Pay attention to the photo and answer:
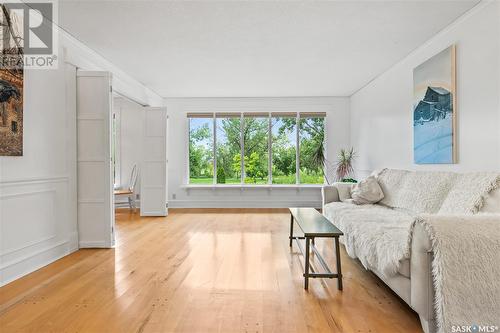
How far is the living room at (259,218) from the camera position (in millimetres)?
1982

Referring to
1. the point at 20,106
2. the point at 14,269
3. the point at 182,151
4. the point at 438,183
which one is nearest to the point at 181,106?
the point at 182,151

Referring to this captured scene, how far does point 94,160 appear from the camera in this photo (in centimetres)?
380

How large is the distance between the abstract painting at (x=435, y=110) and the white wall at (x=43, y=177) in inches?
168

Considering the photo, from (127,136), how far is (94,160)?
3466mm

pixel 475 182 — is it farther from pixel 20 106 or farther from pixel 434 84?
pixel 20 106

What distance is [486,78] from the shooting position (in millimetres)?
2791


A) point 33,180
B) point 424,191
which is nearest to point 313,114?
point 424,191

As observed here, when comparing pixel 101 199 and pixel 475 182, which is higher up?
pixel 475 182

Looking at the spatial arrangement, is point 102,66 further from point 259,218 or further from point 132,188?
point 259,218

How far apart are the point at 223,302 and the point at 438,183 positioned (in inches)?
94.2

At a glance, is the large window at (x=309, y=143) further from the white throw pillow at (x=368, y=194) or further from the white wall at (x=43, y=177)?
the white wall at (x=43, y=177)

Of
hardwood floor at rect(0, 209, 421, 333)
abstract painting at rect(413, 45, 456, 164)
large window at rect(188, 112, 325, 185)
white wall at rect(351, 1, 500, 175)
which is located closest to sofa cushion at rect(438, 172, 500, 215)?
white wall at rect(351, 1, 500, 175)

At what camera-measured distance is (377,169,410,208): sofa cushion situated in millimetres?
3795

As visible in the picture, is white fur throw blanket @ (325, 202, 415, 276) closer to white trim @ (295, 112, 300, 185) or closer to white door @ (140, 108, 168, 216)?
white trim @ (295, 112, 300, 185)
